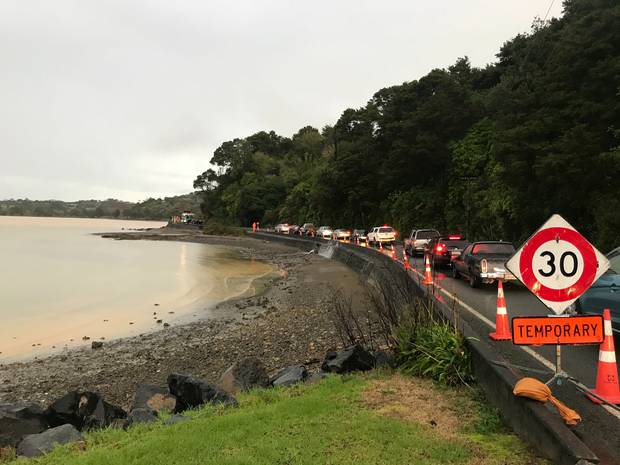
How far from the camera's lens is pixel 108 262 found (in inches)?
1918

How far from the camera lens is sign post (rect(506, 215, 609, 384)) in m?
5.41

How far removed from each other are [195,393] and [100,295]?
23.0 m

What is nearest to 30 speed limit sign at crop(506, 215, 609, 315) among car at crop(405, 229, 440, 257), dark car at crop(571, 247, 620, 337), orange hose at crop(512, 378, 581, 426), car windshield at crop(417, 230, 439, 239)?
orange hose at crop(512, 378, 581, 426)

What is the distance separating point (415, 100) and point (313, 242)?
1896 cm

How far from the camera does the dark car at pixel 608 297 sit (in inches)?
304

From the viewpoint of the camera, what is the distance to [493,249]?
16312 millimetres

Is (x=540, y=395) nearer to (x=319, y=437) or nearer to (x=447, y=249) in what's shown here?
(x=319, y=437)

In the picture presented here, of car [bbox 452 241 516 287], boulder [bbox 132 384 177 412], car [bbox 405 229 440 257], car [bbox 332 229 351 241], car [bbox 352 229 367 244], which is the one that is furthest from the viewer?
car [bbox 332 229 351 241]

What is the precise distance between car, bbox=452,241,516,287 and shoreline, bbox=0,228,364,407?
5.05 metres

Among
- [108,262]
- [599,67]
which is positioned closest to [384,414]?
[599,67]

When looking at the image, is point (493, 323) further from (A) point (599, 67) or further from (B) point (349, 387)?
(A) point (599, 67)

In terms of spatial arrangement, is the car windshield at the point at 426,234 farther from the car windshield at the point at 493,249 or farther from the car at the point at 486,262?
the car windshield at the point at 493,249

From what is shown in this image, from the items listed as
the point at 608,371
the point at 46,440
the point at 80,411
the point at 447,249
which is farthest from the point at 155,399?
the point at 447,249

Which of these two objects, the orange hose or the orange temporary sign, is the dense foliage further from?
the orange hose
